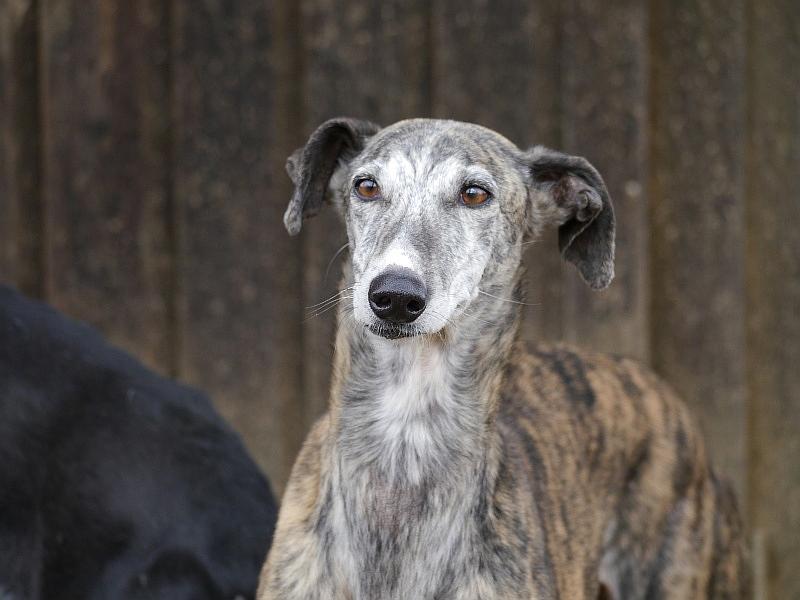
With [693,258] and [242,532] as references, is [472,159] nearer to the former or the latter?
[242,532]

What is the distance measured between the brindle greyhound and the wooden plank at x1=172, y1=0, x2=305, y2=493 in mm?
923

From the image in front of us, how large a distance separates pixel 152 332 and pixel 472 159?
157cm

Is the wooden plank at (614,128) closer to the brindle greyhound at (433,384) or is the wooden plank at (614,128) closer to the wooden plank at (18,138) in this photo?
the brindle greyhound at (433,384)

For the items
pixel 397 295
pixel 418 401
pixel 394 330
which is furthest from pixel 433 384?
pixel 397 295

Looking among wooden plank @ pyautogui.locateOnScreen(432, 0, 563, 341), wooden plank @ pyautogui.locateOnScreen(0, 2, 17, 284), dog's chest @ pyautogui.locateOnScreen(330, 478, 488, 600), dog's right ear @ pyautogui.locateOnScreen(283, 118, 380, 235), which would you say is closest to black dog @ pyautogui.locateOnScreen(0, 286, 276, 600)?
dog's chest @ pyautogui.locateOnScreen(330, 478, 488, 600)

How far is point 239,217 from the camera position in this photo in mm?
4031

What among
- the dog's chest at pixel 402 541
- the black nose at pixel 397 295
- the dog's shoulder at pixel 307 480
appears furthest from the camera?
the dog's shoulder at pixel 307 480

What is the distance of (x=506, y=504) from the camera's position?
281cm

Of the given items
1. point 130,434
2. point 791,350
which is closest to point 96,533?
point 130,434

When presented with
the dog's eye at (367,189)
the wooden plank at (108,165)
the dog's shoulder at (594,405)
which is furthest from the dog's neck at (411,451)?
the wooden plank at (108,165)

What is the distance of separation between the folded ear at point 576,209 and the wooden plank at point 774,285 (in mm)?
1284

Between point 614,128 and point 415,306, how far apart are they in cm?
168

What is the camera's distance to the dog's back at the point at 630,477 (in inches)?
131

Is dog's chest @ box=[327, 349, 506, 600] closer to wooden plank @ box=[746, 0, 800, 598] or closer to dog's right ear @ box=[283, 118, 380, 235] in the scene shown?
dog's right ear @ box=[283, 118, 380, 235]
